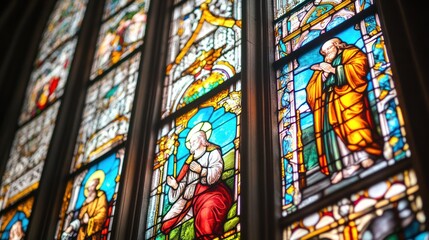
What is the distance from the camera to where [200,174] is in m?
5.23

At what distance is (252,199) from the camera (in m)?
4.55

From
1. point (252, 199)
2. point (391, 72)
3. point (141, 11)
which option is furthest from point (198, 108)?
point (141, 11)

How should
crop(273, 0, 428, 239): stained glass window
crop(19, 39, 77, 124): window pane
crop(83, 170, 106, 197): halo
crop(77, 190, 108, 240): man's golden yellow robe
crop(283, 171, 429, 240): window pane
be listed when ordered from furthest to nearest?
crop(19, 39, 77, 124): window pane
crop(83, 170, 106, 197): halo
crop(77, 190, 108, 240): man's golden yellow robe
crop(273, 0, 428, 239): stained glass window
crop(283, 171, 429, 240): window pane

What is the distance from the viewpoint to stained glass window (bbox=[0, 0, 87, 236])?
727 centimetres

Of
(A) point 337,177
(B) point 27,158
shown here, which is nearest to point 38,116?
(B) point 27,158

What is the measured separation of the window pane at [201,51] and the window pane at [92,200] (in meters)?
0.72

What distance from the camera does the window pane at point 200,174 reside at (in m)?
4.86

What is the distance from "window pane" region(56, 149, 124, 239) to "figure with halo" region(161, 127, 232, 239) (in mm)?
742

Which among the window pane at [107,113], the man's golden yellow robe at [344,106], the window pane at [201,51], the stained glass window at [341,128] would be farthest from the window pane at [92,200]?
the man's golden yellow robe at [344,106]

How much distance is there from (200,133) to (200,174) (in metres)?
0.41

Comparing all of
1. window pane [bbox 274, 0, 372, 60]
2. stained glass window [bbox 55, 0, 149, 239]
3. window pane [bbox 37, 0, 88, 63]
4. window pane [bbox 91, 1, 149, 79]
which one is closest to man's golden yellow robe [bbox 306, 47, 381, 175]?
window pane [bbox 274, 0, 372, 60]

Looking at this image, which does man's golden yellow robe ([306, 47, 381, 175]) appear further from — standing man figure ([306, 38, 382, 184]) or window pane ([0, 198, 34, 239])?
window pane ([0, 198, 34, 239])

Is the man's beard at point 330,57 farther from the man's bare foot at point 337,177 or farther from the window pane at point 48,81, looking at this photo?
the window pane at point 48,81

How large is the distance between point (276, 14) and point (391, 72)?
5.43ft
